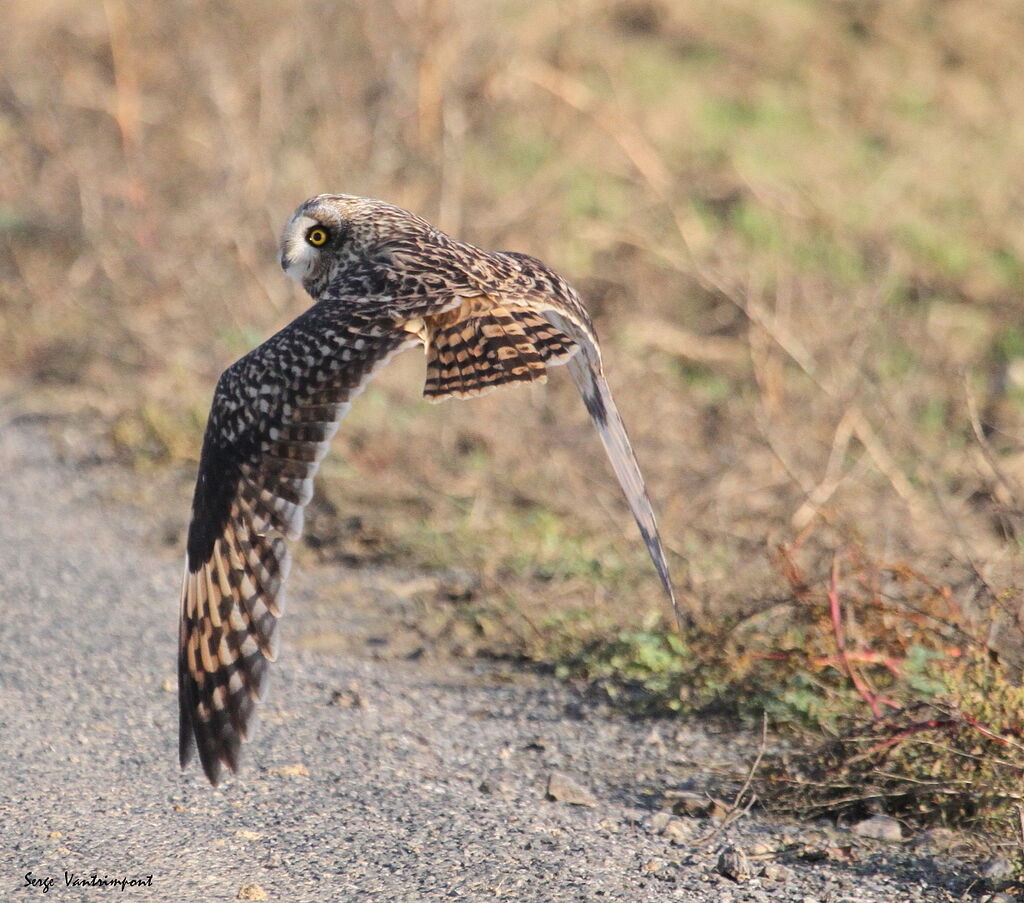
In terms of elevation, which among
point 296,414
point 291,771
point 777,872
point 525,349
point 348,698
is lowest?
point 348,698

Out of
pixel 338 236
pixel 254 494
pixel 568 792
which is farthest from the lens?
pixel 338 236

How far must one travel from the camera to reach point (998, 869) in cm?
358

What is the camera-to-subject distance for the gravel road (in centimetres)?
355

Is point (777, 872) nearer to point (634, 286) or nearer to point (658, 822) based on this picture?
point (658, 822)

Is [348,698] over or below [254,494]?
below

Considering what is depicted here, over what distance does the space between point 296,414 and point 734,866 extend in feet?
5.40

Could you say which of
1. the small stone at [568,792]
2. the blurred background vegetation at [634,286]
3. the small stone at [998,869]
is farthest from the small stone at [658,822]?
the small stone at [998,869]

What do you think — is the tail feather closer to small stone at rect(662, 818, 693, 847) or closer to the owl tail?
the owl tail

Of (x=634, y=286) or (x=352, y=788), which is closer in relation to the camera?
(x=352, y=788)

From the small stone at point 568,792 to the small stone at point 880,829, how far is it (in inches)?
28.5

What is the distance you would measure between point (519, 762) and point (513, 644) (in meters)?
0.97

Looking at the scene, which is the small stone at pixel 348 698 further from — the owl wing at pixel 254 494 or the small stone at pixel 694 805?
the small stone at pixel 694 805

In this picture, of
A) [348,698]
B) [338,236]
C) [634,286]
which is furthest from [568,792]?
[634,286]

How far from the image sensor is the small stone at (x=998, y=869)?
3553 millimetres
